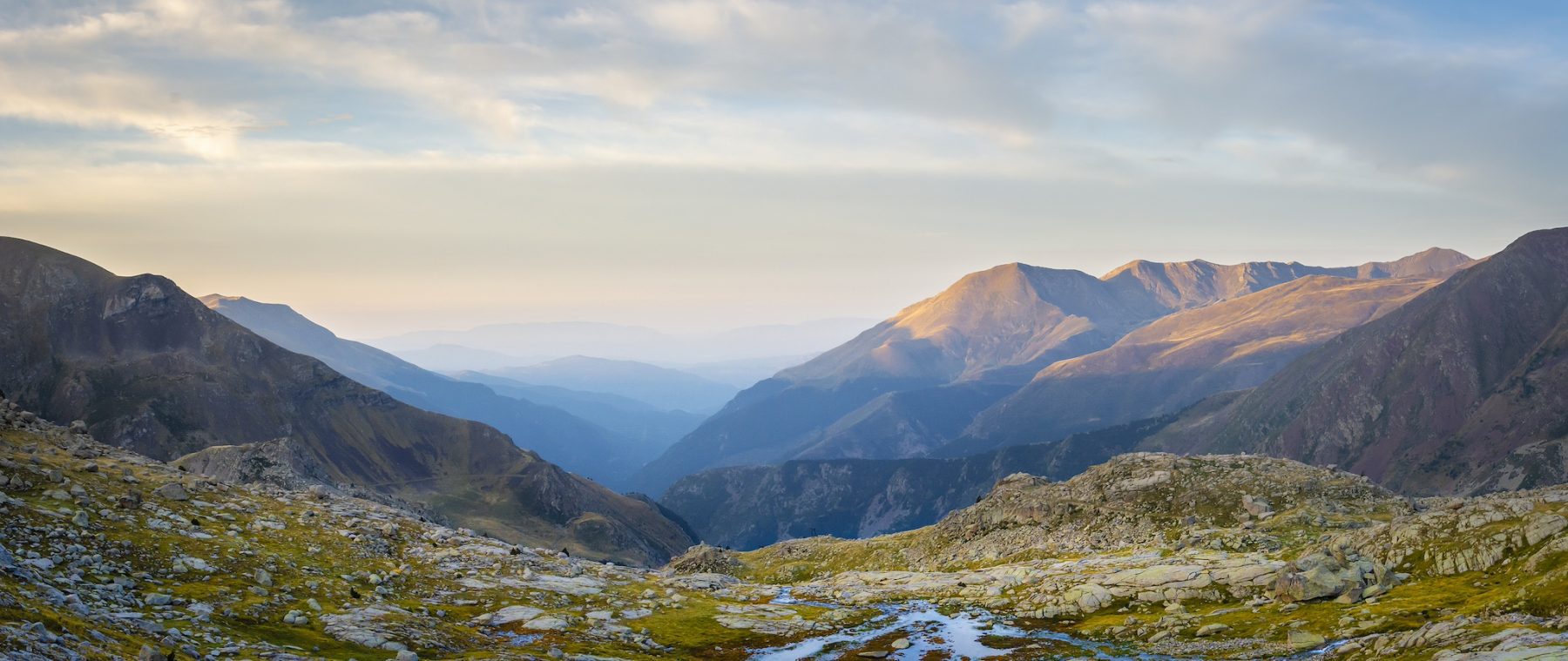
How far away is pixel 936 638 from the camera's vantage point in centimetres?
9094

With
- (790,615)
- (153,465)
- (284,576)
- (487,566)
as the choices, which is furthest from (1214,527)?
(153,465)

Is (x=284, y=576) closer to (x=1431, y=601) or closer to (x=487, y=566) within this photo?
(x=487, y=566)

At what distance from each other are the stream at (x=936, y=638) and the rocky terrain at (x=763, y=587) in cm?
50

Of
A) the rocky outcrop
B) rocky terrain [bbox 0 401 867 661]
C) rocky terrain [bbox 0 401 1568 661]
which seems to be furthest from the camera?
the rocky outcrop

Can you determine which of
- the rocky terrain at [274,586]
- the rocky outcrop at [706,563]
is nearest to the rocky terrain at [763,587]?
the rocky terrain at [274,586]

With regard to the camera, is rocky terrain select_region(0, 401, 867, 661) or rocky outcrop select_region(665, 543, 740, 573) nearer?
rocky terrain select_region(0, 401, 867, 661)

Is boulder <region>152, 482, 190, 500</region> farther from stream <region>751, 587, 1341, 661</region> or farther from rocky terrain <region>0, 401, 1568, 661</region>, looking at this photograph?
stream <region>751, 587, 1341, 661</region>

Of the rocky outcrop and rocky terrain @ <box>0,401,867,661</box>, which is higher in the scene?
rocky terrain @ <box>0,401,867,661</box>

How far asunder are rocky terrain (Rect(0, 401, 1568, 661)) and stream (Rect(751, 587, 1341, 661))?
1.64 feet

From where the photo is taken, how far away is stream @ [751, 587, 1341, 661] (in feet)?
263

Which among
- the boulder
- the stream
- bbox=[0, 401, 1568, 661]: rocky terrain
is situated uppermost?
the boulder

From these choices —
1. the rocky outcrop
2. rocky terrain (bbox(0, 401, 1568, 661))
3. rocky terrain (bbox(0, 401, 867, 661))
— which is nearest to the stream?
rocky terrain (bbox(0, 401, 1568, 661))

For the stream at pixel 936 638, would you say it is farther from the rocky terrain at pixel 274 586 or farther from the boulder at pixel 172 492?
the boulder at pixel 172 492

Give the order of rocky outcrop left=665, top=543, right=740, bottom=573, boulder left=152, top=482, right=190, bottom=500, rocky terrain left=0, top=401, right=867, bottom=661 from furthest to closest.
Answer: rocky outcrop left=665, top=543, right=740, bottom=573, boulder left=152, top=482, right=190, bottom=500, rocky terrain left=0, top=401, right=867, bottom=661
